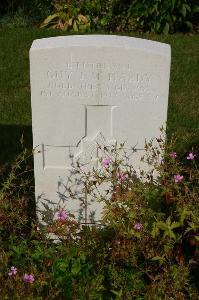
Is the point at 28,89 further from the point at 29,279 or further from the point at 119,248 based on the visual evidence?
the point at 29,279

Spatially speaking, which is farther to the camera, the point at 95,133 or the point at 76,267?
the point at 95,133

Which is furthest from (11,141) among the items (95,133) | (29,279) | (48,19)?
(48,19)

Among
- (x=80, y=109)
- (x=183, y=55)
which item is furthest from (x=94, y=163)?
(x=183, y=55)

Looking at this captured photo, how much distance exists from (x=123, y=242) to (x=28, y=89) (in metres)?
3.29

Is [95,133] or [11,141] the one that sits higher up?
[95,133]

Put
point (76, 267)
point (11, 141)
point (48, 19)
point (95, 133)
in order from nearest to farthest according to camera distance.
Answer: point (76, 267) < point (95, 133) < point (11, 141) < point (48, 19)

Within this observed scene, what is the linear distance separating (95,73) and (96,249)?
3.25 ft

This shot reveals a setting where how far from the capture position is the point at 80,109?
3.36 meters

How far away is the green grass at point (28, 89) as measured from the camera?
201 inches

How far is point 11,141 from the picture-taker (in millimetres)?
5043

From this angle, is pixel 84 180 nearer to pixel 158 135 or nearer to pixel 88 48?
pixel 158 135

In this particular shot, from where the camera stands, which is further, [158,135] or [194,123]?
[194,123]

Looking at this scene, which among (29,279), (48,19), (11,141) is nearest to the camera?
(29,279)

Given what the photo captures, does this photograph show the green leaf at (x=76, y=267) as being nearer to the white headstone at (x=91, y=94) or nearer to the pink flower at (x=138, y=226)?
the pink flower at (x=138, y=226)
